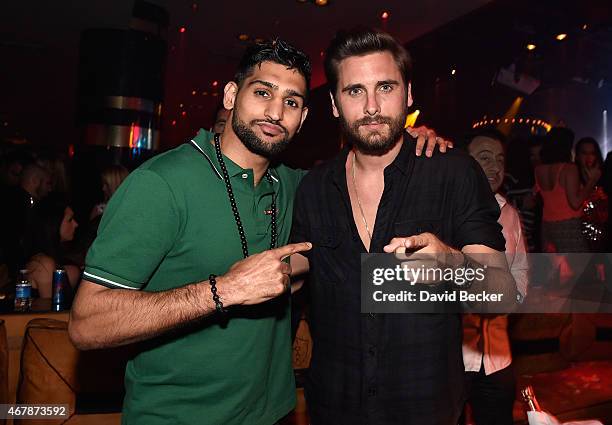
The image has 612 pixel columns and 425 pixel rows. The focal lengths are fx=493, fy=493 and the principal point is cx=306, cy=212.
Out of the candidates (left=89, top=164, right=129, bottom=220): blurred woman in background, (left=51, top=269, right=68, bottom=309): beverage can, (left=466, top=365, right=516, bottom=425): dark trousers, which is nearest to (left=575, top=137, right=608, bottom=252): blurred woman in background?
(left=466, top=365, right=516, bottom=425): dark trousers

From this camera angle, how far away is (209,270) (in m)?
1.65

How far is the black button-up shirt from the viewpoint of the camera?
1769 millimetres

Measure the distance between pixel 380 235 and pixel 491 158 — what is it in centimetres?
154

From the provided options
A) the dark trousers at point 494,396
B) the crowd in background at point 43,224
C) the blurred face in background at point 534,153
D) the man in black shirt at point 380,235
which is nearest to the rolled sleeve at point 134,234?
the man in black shirt at point 380,235

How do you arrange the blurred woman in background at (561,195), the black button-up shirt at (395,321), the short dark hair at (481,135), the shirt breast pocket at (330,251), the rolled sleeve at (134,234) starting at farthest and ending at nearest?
the blurred woman in background at (561,195) < the short dark hair at (481,135) < the shirt breast pocket at (330,251) < the black button-up shirt at (395,321) < the rolled sleeve at (134,234)

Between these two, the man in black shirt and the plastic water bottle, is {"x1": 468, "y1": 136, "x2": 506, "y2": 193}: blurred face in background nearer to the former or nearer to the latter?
the man in black shirt

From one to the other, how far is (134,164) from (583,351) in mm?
5720

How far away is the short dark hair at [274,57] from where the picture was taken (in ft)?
6.08

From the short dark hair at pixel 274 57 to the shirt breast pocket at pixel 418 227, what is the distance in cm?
68

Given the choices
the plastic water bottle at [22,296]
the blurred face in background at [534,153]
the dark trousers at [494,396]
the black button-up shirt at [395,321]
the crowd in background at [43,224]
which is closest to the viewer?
the black button-up shirt at [395,321]

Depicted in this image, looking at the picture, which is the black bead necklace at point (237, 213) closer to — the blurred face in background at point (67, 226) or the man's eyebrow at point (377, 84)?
the man's eyebrow at point (377, 84)

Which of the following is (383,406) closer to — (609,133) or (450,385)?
(450,385)

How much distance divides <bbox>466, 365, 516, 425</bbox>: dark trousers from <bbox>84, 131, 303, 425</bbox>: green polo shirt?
53.9 inches

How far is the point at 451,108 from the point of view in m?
7.39
